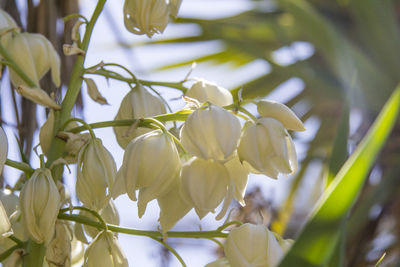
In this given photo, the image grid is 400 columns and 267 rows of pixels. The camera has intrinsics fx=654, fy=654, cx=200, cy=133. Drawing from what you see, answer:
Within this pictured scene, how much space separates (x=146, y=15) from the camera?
0.61 metres

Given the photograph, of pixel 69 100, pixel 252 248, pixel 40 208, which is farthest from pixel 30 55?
pixel 252 248

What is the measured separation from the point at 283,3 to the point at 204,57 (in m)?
0.46

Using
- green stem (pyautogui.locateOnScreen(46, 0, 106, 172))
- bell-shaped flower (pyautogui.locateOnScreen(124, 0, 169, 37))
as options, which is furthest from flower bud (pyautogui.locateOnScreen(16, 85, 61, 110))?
bell-shaped flower (pyautogui.locateOnScreen(124, 0, 169, 37))

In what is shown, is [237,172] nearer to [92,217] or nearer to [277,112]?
[277,112]

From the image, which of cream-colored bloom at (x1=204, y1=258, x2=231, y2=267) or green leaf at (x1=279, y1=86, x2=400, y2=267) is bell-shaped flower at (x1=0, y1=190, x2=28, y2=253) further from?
green leaf at (x1=279, y1=86, x2=400, y2=267)

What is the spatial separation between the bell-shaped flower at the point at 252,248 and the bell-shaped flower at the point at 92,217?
0.47 feet

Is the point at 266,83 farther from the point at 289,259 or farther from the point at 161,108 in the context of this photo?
the point at 289,259

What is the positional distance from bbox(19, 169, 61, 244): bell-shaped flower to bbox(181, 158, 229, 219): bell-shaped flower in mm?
106

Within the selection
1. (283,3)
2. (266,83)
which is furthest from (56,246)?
(266,83)

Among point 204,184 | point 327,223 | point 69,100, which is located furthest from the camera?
point 69,100

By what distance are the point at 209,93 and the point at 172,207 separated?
14 centimetres

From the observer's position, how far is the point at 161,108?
2.05 feet

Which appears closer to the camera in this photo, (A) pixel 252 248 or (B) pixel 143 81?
(A) pixel 252 248

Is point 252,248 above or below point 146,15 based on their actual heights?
below
